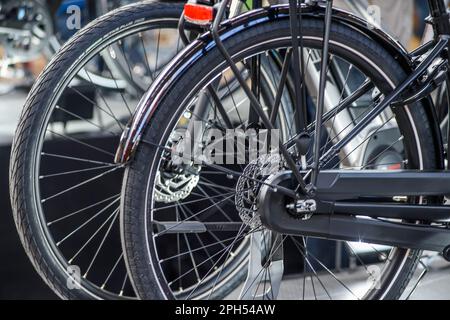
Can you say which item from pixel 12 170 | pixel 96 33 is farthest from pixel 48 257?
pixel 96 33

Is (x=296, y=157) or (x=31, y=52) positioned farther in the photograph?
(x=31, y=52)

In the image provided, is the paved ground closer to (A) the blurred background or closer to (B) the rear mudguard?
(A) the blurred background

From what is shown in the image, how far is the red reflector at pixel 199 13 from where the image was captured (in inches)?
64.7

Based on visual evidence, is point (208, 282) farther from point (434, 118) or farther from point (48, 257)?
point (434, 118)

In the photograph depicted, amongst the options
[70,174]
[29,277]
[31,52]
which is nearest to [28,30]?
[31,52]

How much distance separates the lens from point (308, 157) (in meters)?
1.78

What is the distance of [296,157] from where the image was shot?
5.70ft

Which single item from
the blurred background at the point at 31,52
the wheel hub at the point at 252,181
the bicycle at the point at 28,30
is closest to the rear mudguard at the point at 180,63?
the wheel hub at the point at 252,181

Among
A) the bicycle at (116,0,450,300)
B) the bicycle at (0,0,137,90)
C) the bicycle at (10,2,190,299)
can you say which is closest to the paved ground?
the bicycle at (10,2,190,299)

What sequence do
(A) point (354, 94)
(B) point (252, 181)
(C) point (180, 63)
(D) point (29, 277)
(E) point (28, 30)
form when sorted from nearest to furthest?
(C) point (180, 63) → (B) point (252, 181) → (A) point (354, 94) → (D) point (29, 277) → (E) point (28, 30)

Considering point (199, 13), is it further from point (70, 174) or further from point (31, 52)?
point (31, 52)

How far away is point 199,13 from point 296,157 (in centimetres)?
38
